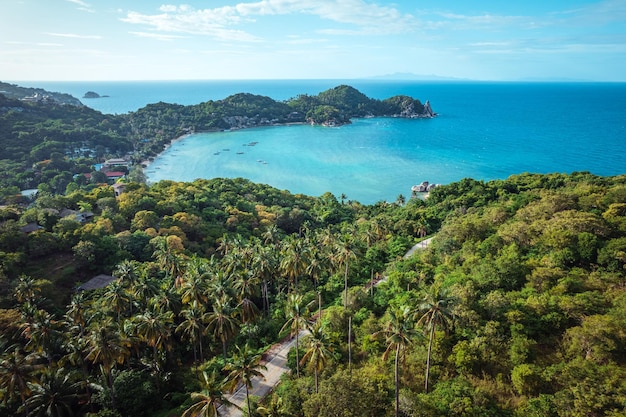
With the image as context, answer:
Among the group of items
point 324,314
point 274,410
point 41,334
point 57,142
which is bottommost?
point 324,314

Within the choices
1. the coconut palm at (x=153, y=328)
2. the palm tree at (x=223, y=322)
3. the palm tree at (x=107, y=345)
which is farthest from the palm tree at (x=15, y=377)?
the palm tree at (x=223, y=322)

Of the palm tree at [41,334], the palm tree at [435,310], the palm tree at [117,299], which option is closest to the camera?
the palm tree at [435,310]

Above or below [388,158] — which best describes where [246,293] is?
below

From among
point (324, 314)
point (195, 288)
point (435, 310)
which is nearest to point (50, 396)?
point (195, 288)

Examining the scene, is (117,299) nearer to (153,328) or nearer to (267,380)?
(153,328)

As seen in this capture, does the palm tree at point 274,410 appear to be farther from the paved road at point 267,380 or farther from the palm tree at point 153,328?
the palm tree at point 153,328

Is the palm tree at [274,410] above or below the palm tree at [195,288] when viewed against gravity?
below
